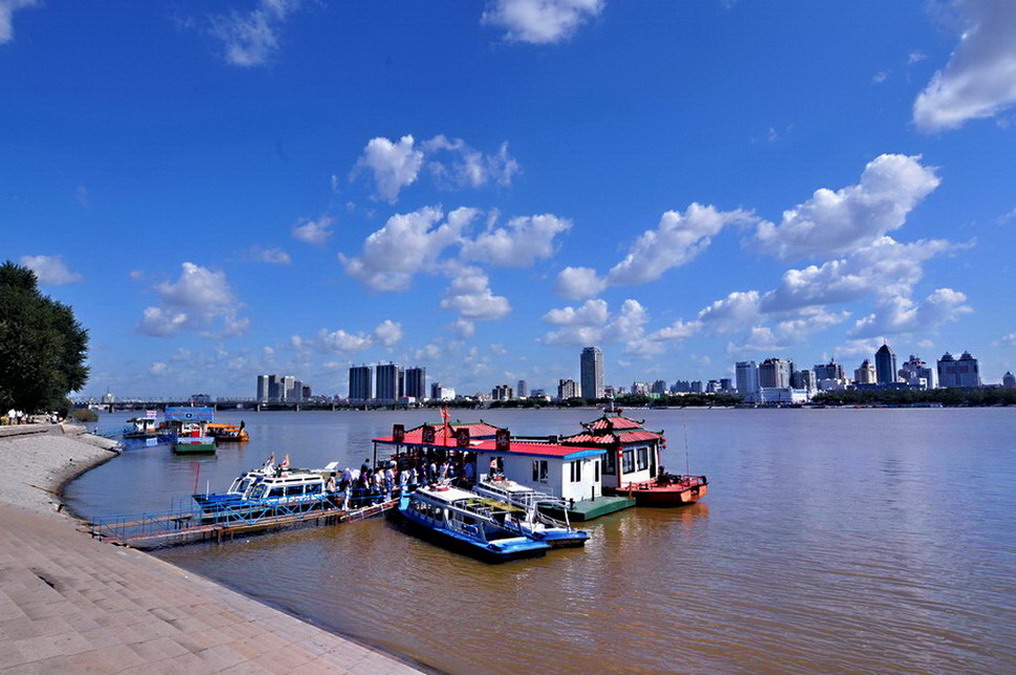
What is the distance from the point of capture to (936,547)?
981 inches

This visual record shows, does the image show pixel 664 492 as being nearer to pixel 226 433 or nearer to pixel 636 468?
pixel 636 468

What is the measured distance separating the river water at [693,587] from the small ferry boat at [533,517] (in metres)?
0.86

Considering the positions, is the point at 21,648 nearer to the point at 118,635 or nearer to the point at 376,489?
the point at 118,635

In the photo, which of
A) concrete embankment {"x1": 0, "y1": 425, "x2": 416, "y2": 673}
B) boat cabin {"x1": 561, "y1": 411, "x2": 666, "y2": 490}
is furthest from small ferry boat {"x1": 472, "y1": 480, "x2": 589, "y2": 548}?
concrete embankment {"x1": 0, "y1": 425, "x2": 416, "y2": 673}

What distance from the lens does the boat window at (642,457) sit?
116 feet

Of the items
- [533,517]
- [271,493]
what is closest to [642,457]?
[533,517]

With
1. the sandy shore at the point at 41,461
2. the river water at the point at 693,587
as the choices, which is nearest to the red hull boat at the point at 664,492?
the river water at the point at 693,587

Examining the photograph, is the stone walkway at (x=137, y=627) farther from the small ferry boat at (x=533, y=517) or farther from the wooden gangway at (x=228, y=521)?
the small ferry boat at (x=533, y=517)

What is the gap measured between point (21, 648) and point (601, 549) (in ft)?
62.3

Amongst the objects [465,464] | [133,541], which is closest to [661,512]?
[465,464]

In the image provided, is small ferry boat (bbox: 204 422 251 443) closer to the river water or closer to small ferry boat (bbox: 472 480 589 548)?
the river water

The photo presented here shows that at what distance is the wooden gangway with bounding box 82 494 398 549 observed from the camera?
2442 centimetres

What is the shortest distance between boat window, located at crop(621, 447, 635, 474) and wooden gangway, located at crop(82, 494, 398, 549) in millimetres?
12780

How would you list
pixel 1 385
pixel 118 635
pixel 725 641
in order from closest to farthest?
1. pixel 118 635
2. pixel 725 641
3. pixel 1 385
